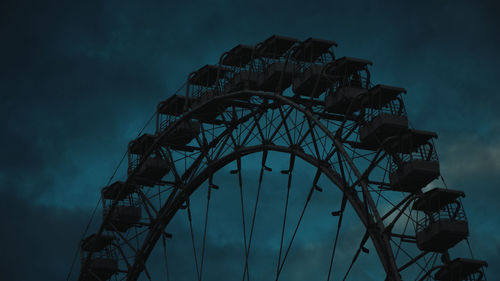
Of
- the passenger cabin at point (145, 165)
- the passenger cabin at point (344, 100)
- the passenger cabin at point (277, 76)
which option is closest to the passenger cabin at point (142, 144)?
the passenger cabin at point (145, 165)

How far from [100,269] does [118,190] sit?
825 cm

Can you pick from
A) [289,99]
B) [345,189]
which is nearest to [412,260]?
[345,189]

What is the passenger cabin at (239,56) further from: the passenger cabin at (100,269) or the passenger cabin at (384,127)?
the passenger cabin at (100,269)

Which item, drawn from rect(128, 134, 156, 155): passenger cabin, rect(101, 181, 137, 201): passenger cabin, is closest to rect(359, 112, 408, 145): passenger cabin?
rect(128, 134, 156, 155): passenger cabin

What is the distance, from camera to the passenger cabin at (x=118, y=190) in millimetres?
80312

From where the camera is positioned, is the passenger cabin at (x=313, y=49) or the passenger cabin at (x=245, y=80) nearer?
the passenger cabin at (x=313, y=49)

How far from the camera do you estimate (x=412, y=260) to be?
5216cm

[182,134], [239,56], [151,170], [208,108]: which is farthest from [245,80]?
[151,170]

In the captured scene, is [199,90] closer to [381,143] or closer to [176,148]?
[176,148]

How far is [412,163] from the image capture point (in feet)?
177

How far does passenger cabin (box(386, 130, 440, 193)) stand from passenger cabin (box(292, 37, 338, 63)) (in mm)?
8259

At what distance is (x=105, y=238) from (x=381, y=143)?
126 feet

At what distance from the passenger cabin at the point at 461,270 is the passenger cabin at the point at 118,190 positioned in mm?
32999

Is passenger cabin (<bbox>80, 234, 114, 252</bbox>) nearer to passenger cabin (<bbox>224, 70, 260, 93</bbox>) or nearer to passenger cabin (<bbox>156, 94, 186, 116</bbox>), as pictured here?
passenger cabin (<bbox>156, 94, 186, 116</bbox>)
